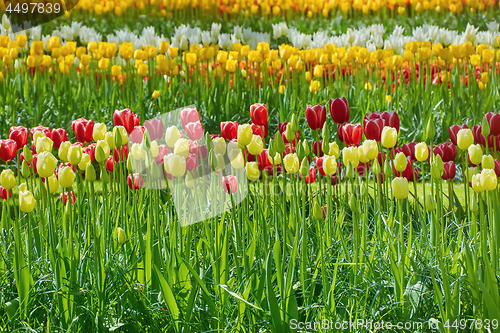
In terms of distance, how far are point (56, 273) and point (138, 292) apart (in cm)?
30

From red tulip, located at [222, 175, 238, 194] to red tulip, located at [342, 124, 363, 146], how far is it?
540 millimetres

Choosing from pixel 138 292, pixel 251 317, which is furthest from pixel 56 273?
pixel 251 317

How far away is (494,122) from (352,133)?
22.8 inches

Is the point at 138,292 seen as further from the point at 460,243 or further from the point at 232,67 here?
the point at 232,67

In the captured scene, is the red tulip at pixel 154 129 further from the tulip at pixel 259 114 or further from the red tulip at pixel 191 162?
the tulip at pixel 259 114

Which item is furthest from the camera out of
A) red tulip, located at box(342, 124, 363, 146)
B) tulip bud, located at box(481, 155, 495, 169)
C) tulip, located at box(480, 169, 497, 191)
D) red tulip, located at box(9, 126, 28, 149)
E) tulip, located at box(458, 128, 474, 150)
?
red tulip, located at box(9, 126, 28, 149)

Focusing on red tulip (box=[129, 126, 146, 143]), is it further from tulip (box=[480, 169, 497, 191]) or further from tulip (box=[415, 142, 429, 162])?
tulip (box=[480, 169, 497, 191])

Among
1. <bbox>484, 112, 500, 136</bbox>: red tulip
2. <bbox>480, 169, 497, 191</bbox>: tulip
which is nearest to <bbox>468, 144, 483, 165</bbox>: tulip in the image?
<bbox>480, 169, 497, 191</bbox>: tulip

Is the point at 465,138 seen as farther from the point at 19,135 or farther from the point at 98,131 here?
the point at 19,135

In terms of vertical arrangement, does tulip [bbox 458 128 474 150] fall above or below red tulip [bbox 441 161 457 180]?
above

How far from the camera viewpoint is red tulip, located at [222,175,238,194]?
224 centimetres

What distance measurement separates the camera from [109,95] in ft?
19.0

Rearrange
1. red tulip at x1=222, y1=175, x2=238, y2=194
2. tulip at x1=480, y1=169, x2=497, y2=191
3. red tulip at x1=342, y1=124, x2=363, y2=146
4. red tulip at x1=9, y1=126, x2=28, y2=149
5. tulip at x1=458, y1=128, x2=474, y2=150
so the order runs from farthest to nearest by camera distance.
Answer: red tulip at x1=9, y1=126, x2=28, y2=149 → red tulip at x1=342, y1=124, x2=363, y2=146 → red tulip at x1=222, y1=175, x2=238, y2=194 → tulip at x1=458, y1=128, x2=474, y2=150 → tulip at x1=480, y1=169, x2=497, y2=191

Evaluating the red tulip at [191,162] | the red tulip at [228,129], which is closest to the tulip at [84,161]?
the red tulip at [191,162]
